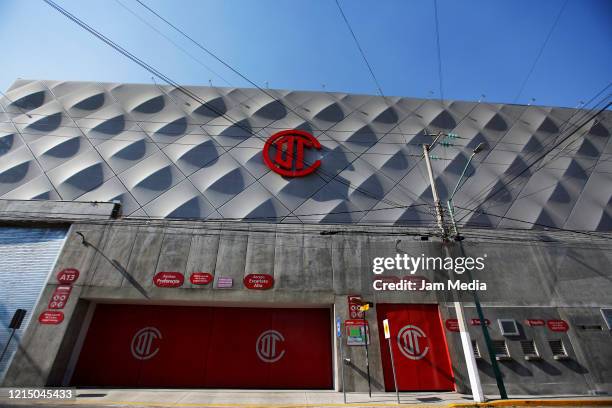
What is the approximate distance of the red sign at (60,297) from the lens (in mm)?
13195

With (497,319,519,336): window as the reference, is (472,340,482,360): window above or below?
below

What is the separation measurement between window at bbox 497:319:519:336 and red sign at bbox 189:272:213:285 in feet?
46.1

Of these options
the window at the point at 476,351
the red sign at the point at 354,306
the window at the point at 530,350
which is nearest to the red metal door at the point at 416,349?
the red sign at the point at 354,306

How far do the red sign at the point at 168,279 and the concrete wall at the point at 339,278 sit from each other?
0.76ft

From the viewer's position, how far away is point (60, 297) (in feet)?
43.9

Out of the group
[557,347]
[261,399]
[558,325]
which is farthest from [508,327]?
[261,399]

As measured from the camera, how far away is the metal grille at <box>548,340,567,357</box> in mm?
13466

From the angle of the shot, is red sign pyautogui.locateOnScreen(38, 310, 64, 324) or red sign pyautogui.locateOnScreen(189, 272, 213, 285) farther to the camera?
red sign pyautogui.locateOnScreen(189, 272, 213, 285)

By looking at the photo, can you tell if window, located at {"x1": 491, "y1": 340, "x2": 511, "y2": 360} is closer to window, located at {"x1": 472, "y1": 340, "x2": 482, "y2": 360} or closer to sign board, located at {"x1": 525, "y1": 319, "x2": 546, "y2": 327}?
window, located at {"x1": 472, "y1": 340, "x2": 482, "y2": 360}

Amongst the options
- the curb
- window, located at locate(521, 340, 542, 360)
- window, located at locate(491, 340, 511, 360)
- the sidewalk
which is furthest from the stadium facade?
the curb

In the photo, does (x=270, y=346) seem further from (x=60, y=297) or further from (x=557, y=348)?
(x=557, y=348)

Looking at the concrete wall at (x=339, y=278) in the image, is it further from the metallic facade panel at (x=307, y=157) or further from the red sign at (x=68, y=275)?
the metallic facade panel at (x=307, y=157)

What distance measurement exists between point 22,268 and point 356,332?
16.4 m

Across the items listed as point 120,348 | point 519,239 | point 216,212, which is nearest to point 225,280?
point 216,212
